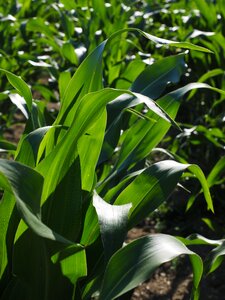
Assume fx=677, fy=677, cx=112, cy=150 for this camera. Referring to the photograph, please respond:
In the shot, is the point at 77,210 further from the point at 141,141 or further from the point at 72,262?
the point at 141,141

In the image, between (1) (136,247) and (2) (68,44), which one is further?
(2) (68,44)

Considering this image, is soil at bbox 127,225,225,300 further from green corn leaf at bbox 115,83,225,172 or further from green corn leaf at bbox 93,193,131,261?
green corn leaf at bbox 93,193,131,261

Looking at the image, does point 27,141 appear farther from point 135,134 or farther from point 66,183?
point 135,134

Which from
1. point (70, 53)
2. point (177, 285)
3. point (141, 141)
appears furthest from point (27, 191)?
point (70, 53)

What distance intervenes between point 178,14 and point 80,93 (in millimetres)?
2848

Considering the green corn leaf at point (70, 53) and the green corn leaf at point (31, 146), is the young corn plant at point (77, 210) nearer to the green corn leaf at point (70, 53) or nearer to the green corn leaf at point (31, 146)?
the green corn leaf at point (31, 146)

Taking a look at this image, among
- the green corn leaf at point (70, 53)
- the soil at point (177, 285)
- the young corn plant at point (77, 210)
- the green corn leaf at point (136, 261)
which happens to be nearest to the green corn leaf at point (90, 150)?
the young corn plant at point (77, 210)

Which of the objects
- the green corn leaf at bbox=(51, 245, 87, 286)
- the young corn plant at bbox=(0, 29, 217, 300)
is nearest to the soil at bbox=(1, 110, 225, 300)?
the young corn plant at bbox=(0, 29, 217, 300)

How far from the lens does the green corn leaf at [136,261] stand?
1.09 m

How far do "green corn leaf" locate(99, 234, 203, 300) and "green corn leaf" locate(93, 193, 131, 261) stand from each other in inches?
0.9

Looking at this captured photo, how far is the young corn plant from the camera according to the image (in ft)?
3.64

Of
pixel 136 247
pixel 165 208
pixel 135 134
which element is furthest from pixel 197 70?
pixel 136 247

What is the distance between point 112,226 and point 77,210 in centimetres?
18

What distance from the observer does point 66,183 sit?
1.28 m
